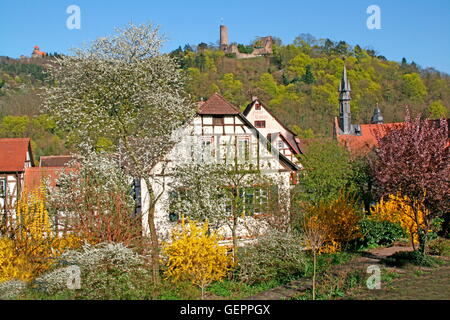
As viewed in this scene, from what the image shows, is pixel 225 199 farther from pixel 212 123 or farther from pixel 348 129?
pixel 348 129

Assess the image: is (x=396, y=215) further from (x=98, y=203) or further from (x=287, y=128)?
(x=287, y=128)

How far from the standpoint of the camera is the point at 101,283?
1262cm

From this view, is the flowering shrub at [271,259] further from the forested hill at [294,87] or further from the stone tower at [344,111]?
the stone tower at [344,111]

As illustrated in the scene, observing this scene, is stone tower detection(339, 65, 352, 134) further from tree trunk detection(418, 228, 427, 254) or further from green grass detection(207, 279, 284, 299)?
green grass detection(207, 279, 284, 299)

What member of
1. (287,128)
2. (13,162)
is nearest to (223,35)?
(287,128)

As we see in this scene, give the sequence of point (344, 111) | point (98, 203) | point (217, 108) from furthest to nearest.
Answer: point (344, 111), point (217, 108), point (98, 203)

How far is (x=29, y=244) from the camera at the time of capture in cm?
1554

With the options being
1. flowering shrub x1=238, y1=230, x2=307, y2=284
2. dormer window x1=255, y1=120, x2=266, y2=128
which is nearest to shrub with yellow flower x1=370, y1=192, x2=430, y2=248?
flowering shrub x1=238, y1=230, x2=307, y2=284

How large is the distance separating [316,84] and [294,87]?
347 inches

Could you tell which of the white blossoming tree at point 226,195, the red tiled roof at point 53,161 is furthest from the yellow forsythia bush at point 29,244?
the red tiled roof at point 53,161

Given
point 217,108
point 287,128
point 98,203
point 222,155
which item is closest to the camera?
point 98,203

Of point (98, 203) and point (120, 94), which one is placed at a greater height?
point (120, 94)

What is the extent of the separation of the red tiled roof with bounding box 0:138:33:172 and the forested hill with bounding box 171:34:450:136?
97.1 feet
